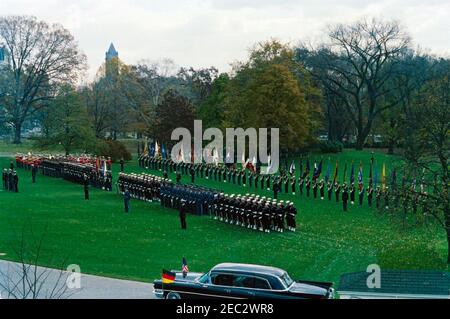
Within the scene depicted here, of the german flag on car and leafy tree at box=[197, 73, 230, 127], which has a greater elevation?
leafy tree at box=[197, 73, 230, 127]

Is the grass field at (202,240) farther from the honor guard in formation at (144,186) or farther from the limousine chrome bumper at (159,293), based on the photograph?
the limousine chrome bumper at (159,293)

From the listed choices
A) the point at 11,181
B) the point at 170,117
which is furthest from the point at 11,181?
the point at 170,117

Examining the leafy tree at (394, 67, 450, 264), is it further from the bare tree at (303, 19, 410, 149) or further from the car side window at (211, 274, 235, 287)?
the bare tree at (303, 19, 410, 149)

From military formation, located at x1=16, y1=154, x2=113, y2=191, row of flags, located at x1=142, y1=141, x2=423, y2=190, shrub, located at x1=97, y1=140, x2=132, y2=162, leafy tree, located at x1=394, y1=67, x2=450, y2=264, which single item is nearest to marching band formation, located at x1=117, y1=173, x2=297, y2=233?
military formation, located at x1=16, y1=154, x2=113, y2=191

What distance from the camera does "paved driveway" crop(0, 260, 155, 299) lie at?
12.6 metres

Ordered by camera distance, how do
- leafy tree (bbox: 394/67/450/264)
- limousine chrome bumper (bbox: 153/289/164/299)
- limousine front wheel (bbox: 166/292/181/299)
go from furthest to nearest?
leafy tree (bbox: 394/67/450/264)
limousine chrome bumper (bbox: 153/289/164/299)
limousine front wheel (bbox: 166/292/181/299)

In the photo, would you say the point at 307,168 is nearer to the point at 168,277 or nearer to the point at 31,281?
the point at 31,281

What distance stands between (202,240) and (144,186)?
892 centimetres

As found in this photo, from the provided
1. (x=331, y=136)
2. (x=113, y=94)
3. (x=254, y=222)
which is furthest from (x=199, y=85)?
(x=254, y=222)

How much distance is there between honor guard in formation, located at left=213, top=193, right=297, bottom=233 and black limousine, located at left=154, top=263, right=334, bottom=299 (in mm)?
9001

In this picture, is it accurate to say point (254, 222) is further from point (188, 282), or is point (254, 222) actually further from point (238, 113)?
point (238, 113)

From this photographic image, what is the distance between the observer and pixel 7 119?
52.3 meters

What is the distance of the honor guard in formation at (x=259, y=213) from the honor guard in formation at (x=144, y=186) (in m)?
5.01

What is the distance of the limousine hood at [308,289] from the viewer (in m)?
11.4
